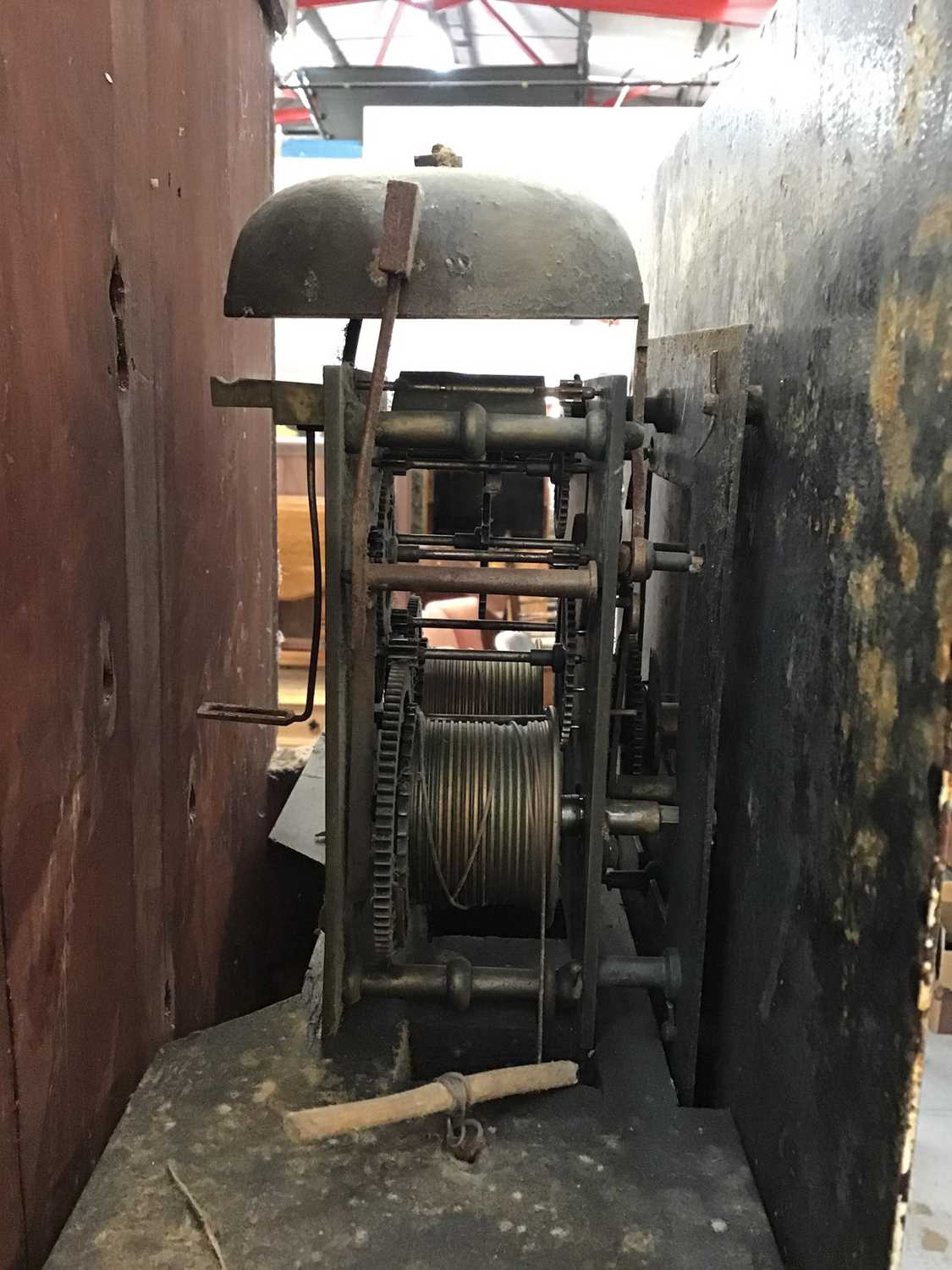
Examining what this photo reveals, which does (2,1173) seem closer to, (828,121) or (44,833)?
(44,833)

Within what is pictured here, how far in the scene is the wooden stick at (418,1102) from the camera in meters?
1.36

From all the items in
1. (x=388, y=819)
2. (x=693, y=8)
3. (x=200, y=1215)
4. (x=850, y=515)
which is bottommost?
(x=200, y=1215)

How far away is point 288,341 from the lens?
5641 millimetres

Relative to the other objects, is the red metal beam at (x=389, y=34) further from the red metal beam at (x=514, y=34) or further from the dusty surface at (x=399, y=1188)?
the dusty surface at (x=399, y=1188)

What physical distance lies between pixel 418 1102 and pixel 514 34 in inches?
181

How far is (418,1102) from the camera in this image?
4.71 ft

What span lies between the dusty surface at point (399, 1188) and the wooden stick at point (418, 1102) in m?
0.05

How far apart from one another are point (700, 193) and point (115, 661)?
1.56 meters

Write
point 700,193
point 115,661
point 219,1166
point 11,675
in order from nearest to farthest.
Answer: point 11,675 < point 219,1166 < point 115,661 < point 700,193

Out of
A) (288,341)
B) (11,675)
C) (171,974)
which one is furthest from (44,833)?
(288,341)

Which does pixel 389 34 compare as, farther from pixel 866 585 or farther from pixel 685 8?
pixel 866 585

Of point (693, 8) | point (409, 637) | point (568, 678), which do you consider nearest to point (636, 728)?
point (568, 678)

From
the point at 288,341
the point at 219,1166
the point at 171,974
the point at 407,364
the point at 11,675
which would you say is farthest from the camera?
the point at 288,341

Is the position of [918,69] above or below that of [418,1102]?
above
